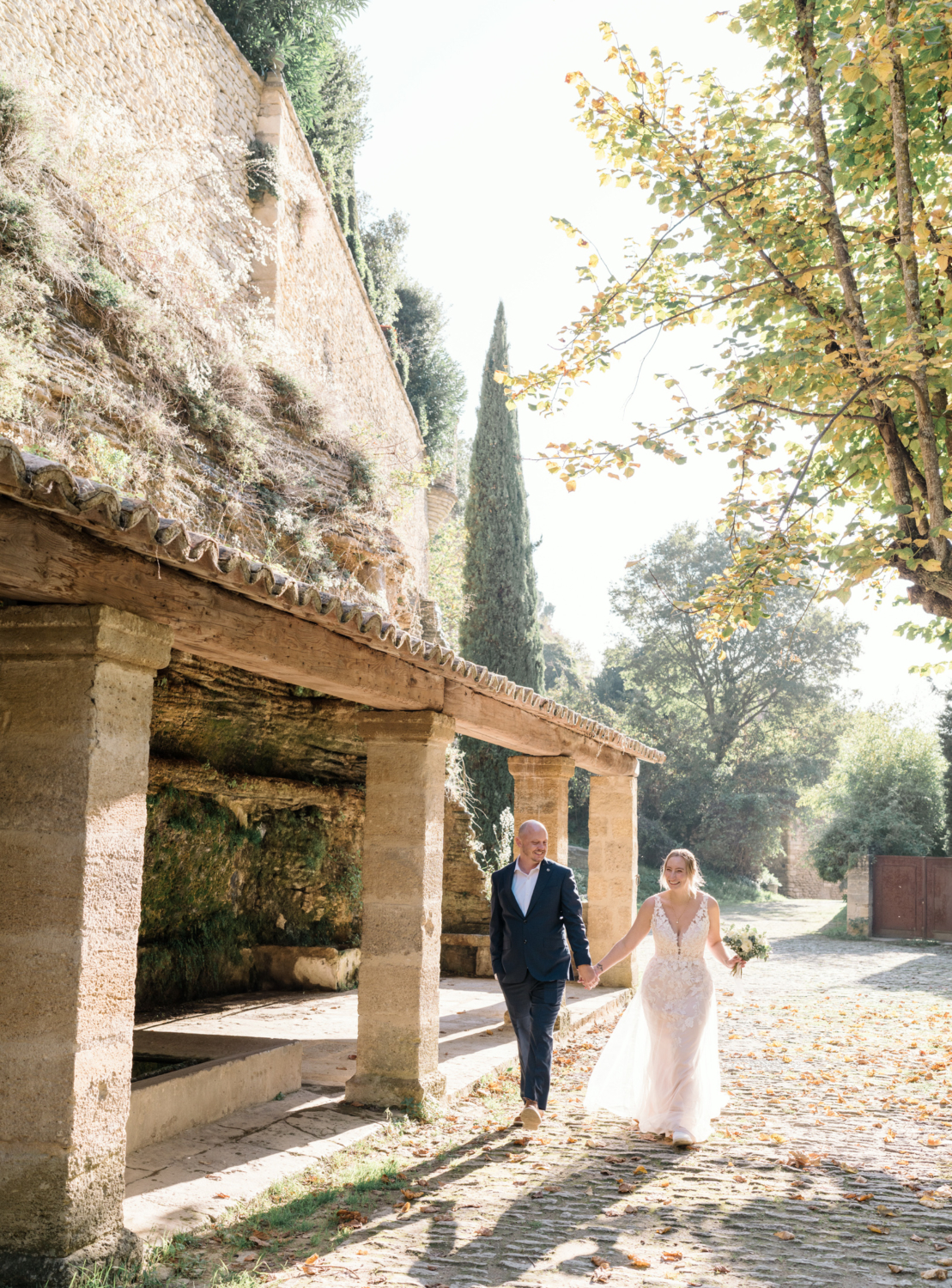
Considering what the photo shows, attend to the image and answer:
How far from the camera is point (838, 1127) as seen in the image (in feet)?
20.0

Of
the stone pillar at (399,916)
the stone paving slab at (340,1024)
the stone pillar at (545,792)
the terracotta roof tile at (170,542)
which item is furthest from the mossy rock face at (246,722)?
the stone paving slab at (340,1024)

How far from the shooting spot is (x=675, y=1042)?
5547mm

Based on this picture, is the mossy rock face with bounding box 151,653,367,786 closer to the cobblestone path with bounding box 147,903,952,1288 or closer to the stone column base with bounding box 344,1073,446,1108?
the stone column base with bounding box 344,1073,446,1108

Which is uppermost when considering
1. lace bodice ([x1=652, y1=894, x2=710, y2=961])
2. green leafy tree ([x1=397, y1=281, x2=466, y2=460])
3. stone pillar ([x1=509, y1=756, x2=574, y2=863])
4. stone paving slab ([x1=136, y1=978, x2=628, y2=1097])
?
green leafy tree ([x1=397, y1=281, x2=466, y2=460])

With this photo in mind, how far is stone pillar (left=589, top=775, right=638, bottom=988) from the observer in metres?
11.5

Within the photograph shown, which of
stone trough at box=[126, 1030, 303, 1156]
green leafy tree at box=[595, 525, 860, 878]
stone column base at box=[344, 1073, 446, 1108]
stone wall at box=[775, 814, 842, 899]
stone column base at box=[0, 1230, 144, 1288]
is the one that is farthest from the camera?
stone wall at box=[775, 814, 842, 899]

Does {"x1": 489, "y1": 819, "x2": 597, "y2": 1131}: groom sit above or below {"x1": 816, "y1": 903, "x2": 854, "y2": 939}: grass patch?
above

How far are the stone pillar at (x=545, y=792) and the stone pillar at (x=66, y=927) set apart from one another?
19.4ft

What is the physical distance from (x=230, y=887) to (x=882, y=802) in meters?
19.1

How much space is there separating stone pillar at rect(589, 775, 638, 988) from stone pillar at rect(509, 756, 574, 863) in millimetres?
2218

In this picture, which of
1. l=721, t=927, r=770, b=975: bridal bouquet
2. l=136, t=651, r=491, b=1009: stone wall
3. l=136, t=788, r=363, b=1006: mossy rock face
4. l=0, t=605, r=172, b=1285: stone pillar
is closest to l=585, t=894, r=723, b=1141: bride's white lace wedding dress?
l=721, t=927, r=770, b=975: bridal bouquet

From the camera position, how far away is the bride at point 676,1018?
5.51m

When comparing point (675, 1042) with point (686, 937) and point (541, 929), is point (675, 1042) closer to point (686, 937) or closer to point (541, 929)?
point (686, 937)

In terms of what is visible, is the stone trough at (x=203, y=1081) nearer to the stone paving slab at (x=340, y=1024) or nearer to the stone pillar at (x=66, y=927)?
the stone paving slab at (x=340, y=1024)
